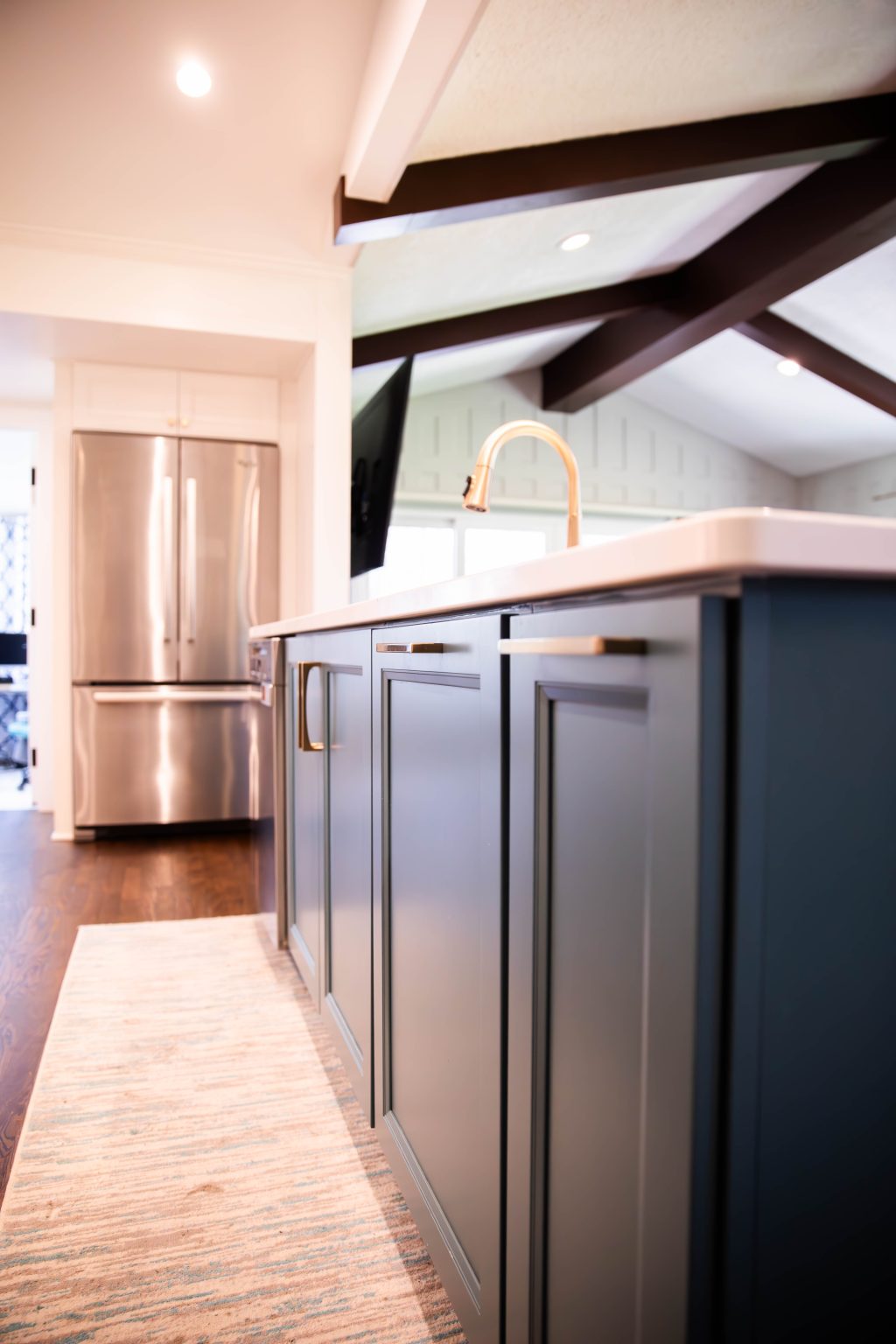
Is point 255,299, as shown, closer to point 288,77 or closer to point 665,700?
point 288,77

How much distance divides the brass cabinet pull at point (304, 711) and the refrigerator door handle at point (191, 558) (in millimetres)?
2486

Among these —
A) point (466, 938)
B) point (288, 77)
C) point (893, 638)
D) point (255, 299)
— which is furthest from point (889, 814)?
point (255, 299)

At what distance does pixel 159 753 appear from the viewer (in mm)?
4059

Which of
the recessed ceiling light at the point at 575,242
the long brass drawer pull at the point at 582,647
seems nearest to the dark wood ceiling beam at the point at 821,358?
the recessed ceiling light at the point at 575,242

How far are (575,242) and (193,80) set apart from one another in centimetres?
219

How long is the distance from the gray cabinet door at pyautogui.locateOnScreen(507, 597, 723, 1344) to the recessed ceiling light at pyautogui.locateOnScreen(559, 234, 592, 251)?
417 cm

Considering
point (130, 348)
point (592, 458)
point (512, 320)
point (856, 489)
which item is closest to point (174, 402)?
point (130, 348)

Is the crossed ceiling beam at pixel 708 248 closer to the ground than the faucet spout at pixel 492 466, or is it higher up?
higher up

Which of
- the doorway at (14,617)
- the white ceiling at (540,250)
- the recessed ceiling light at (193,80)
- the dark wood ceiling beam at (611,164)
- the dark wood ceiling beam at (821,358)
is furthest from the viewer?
the doorway at (14,617)

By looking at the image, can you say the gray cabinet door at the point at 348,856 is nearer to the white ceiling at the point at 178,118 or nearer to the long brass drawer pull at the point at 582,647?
the long brass drawer pull at the point at 582,647

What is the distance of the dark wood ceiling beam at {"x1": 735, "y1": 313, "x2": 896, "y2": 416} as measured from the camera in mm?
5426

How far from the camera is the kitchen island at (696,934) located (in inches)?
20.0

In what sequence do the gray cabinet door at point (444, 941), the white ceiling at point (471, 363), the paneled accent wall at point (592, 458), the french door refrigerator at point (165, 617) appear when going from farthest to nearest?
the paneled accent wall at point (592, 458) → the white ceiling at point (471, 363) → the french door refrigerator at point (165, 617) → the gray cabinet door at point (444, 941)

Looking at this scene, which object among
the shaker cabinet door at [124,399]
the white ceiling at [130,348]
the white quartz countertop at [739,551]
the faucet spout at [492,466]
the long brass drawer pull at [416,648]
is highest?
the white ceiling at [130,348]
